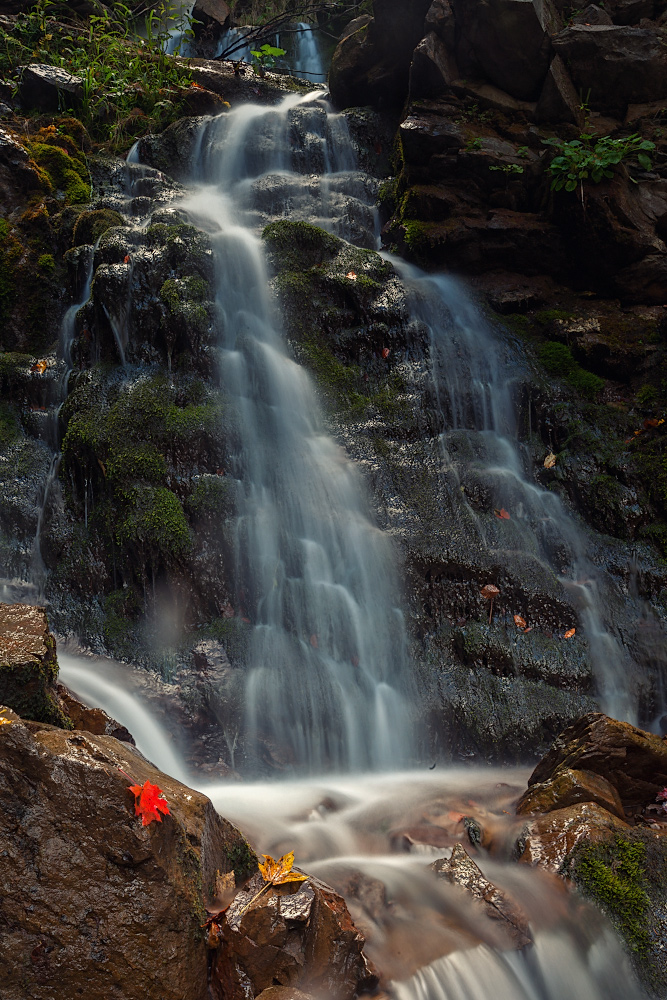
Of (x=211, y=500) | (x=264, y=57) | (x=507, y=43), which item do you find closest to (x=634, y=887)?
(x=211, y=500)

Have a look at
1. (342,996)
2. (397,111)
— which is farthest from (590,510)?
(397,111)

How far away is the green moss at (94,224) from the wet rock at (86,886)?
745 cm

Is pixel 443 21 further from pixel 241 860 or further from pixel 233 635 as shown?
pixel 241 860

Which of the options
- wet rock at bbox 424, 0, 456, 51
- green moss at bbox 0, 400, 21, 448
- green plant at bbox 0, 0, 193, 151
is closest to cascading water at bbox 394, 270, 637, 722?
wet rock at bbox 424, 0, 456, 51

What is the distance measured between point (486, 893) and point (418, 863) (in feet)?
1.75

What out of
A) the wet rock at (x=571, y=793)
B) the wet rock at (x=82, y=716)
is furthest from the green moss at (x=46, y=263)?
the wet rock at (x=571, y=793)

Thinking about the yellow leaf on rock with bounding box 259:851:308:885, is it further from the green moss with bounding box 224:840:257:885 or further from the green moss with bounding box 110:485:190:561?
the green moss with bounding box 110:485:190:561

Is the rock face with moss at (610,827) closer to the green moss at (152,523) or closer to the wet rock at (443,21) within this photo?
the green moss at (152,523)

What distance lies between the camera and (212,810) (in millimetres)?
2871

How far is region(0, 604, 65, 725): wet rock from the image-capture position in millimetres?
2609

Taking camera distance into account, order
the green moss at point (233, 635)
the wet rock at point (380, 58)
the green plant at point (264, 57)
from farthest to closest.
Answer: the green plant at point (264, 57), the wet rock at point (380, 58), the green moss at point (233, 635)

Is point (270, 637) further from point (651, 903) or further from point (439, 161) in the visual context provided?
point (439, 161)

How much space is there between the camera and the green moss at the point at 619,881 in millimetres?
2750

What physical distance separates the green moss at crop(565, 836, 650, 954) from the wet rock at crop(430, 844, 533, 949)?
363 millimetres
